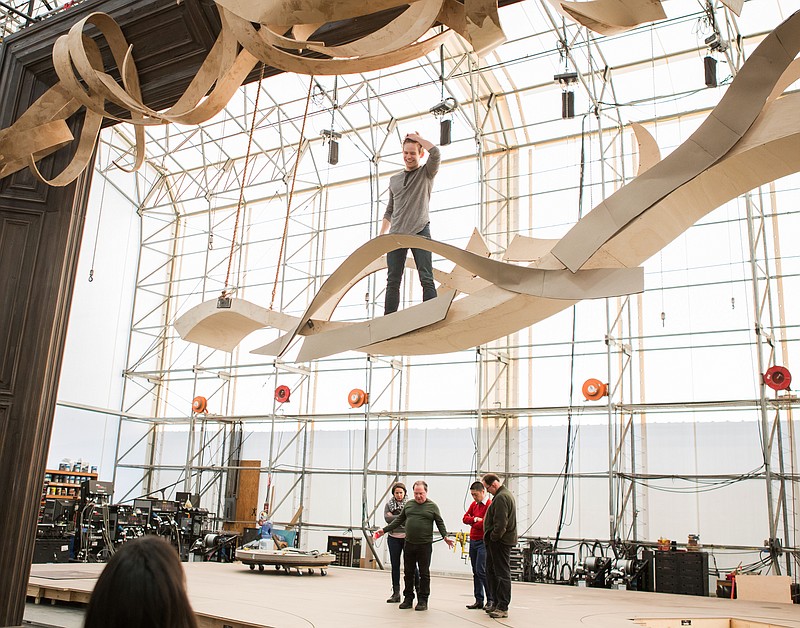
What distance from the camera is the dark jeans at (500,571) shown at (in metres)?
6.16

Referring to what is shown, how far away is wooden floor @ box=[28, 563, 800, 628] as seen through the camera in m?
5.83

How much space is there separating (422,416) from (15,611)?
39.5 feet

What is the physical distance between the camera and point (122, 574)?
1.09 m

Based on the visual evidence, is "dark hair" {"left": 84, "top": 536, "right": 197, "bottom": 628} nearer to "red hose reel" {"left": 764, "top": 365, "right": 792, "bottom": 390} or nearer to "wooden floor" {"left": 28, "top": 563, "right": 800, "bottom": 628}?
"wooden floor" {"left": 28, "top": 563, "right": 800, "bottom": 628}

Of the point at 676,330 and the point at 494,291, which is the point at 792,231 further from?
the point at 494,291

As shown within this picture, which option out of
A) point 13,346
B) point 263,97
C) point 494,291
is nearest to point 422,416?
point 263,97

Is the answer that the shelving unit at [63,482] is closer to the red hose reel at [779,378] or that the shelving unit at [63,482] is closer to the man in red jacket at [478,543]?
the man in red jacket at [478,543]

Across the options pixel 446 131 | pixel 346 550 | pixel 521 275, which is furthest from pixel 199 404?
pixel 521 275

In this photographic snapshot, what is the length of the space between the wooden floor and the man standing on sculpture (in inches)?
112

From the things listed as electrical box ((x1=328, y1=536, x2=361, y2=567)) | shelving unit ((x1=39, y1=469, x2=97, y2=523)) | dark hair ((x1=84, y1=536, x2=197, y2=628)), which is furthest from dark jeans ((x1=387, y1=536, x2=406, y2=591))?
shelving unit ((x1=39, y1=469, x2=97, y2=523))

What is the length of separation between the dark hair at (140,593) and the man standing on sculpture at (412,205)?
8.65ft

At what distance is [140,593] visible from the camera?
3.53 ft

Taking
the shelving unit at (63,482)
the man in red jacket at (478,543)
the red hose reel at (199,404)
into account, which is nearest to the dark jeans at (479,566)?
the man in red jacket at (478,543)

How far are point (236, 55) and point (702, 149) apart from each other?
1576mm
